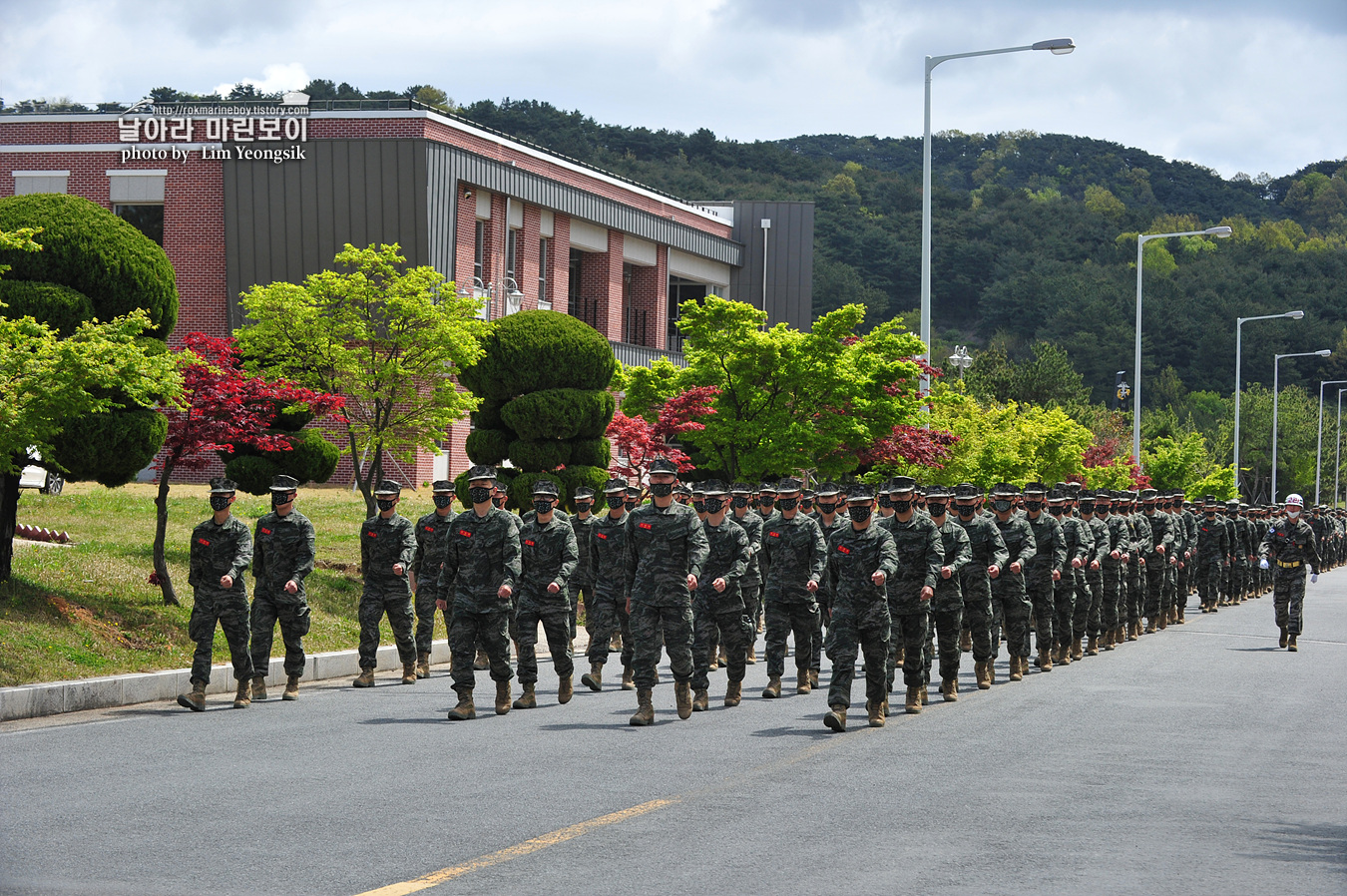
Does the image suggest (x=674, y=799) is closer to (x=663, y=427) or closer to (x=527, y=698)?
(x=527, y=698)

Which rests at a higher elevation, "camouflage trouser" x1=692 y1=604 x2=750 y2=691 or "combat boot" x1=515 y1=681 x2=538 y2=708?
"camouflage trouser" x1=692 y1=604 x2=750 y2=691

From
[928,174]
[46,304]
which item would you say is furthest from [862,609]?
[928,174]

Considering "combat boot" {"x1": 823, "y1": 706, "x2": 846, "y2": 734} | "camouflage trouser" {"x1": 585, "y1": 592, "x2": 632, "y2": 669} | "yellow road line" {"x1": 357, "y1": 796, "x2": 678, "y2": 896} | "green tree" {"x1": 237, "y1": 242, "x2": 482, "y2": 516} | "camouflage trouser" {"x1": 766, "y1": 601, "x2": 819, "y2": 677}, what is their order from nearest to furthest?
"yellow road line" {"x1": 357, "y1": 796, "x2": 678, "y2": 896} → "combat boot" {"x1": 823, "y1": 706, "x2": 846, "y2": 734} → "camouflage trouser" {"x1": 766, "y1": 601, "x2": 819, "y2": 677} → "camouflage trouser" {"x1": 585, "y1": 592, "x2": 632, "y2": 669} → "green tree" {"x1": 237, "y1": 242, "x2": 482, "y2": 516}

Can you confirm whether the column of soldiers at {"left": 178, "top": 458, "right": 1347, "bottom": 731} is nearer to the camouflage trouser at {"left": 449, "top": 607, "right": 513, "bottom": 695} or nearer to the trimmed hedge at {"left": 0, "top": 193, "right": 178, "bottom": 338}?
the camouflage trouser at {"left": 449, "top": 607, "right": 513, "bottom": 695}

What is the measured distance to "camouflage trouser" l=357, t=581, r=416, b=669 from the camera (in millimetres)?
15328

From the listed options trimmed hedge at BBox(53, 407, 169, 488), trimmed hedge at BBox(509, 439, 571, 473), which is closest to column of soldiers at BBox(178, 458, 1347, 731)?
trimmed hedge at BBox(53, 407, 169, 488)

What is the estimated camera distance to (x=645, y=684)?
40.8 ft

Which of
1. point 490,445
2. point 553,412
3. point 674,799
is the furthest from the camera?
point 490,445

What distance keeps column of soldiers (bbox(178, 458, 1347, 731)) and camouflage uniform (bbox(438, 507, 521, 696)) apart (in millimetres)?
17

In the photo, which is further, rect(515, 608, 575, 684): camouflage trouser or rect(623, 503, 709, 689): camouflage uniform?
rect(515, 608, 575, 684): camouflage trouser

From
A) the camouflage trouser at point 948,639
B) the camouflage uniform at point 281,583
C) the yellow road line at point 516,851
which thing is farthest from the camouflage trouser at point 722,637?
the yellow road line at point 516,851

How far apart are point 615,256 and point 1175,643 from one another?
30.3 m

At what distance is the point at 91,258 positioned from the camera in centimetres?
1631

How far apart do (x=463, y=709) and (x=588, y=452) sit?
44.0ft
